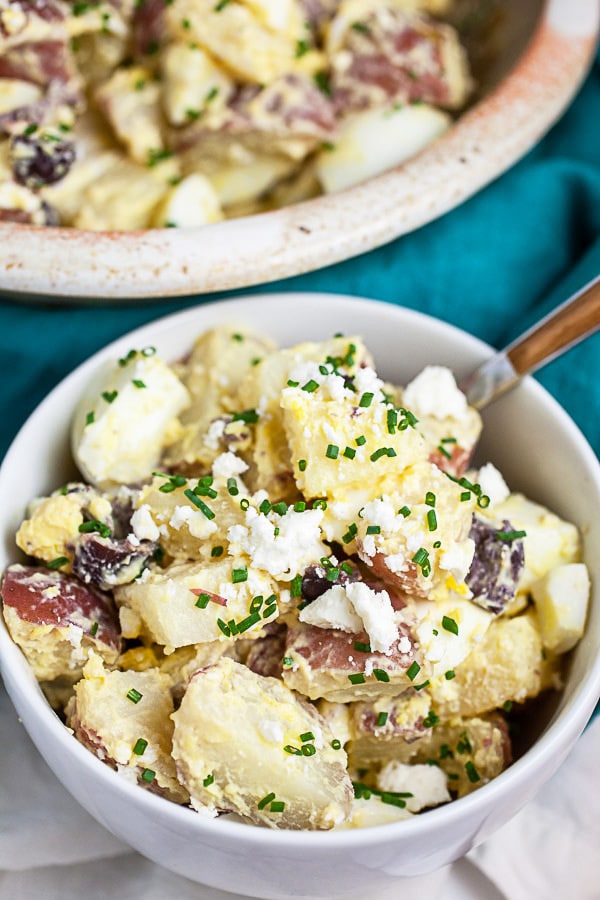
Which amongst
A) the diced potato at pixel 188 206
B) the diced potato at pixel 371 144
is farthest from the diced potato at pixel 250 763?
the diced potato at pixel 371 144

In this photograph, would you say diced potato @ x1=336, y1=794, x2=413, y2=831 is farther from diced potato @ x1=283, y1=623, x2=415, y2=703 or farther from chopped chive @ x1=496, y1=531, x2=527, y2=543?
chopped chive @ x1=496, y1=531, x2=527, y2=543

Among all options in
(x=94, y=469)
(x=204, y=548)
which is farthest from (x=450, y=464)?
(x=94, y=469)

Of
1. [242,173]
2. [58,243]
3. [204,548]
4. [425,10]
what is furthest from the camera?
[425,10]

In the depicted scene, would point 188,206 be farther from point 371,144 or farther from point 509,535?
point 509,535

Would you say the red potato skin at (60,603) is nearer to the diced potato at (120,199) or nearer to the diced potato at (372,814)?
the diced potato at (372,814)

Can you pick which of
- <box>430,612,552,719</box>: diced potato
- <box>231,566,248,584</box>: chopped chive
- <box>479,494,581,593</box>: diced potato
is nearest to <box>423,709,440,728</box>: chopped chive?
<box>430,612,552,719</box>: diced potato

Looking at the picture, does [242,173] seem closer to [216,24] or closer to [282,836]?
[216,24]
